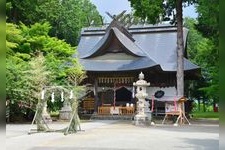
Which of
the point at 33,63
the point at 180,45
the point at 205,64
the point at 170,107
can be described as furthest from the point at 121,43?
the point at 205,64

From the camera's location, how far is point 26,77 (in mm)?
18000

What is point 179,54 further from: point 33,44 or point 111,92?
point 33,44

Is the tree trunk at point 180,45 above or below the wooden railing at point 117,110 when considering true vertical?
above

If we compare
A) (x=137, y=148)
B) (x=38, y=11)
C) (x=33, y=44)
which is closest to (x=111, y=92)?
(x=33, y=44)

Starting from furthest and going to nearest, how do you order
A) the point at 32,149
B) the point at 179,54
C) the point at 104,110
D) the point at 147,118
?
the point at 104,110 < the point at 179,54 < the point at 147,118 < the point at 32,149

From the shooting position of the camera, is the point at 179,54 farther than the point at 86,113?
No

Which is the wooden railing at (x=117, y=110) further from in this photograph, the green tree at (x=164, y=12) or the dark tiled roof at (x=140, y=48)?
the green tree at (x=164, y=12)

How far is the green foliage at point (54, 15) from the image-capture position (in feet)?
94.5

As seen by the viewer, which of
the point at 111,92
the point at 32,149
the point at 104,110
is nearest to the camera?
the point at 32,149

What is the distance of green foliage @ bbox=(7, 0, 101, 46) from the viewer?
2881 cm

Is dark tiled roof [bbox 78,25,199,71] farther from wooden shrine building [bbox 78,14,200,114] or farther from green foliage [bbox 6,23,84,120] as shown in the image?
green foliage [bbox 6,23,84,120]

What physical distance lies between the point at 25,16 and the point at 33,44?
265 inches

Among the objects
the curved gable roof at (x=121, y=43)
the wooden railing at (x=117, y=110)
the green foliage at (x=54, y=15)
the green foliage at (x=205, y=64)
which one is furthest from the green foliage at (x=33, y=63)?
the green foliage at (x=205, y=64)

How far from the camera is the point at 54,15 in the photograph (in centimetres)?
3356
